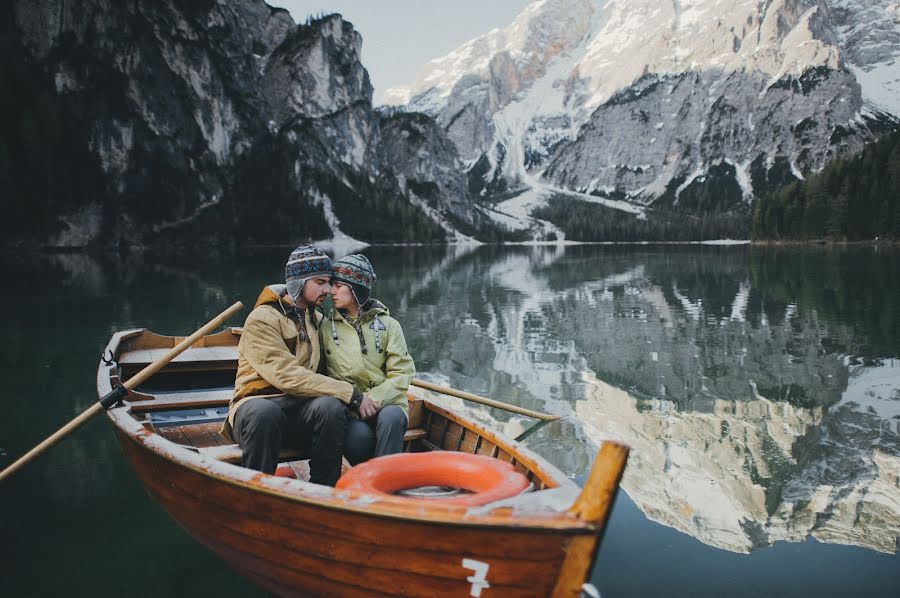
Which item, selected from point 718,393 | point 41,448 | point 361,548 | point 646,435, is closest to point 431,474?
point 361,548

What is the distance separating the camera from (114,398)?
7316mm

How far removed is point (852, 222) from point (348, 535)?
10659 cm

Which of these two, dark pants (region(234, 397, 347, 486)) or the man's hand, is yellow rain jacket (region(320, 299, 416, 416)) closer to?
the man's hand

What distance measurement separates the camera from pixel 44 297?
91.6 ft

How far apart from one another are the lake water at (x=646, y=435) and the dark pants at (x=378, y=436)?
1629 mm

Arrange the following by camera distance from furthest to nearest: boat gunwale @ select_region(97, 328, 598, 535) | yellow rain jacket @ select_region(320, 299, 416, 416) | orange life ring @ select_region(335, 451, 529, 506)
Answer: yellow rain jacket @ select_region(320, 299, 416, 416) → orange life ring @ select_region(335, 451, 529, 506) → boat gunwale @ select_region(97, 328, 598, 535)

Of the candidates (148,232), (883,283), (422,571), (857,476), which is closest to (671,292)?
(883,283)

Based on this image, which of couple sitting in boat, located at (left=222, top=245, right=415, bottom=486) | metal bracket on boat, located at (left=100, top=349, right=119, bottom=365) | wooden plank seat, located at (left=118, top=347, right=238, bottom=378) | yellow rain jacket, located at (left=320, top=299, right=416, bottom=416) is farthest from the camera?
wooden plank seat, located at (left=118, top=347, right=238, bottom=378)

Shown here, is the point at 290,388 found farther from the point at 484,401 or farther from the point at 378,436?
the point at 484,401

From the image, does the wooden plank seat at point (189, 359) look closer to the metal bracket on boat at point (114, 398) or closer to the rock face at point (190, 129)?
the metal bracket on boat at point (114, 398)

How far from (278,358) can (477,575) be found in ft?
9.35

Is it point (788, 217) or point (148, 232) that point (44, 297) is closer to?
point (148, 232)

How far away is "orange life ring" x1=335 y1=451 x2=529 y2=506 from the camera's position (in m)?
4.79

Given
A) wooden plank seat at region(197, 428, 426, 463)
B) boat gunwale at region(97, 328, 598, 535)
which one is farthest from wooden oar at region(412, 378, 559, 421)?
boat gunwale at region(97, 328, 598, 535)
